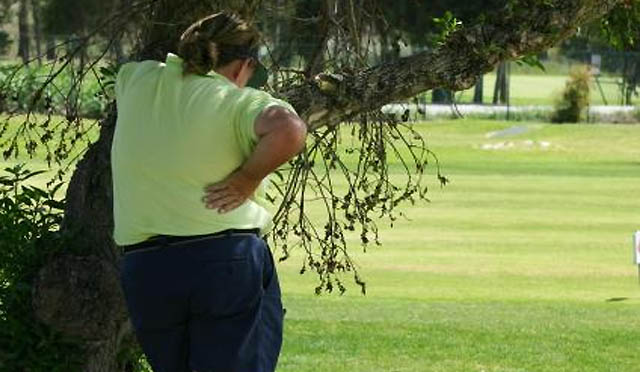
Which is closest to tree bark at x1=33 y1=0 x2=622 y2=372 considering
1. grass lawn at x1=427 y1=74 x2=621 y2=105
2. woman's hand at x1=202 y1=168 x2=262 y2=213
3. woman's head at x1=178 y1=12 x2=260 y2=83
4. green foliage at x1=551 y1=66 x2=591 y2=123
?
woman's head at x1=178 y1=12 x2=260 y2=83

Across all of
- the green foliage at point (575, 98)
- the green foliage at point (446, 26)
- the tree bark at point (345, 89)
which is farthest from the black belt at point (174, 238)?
the green foliage at point (575, 98)

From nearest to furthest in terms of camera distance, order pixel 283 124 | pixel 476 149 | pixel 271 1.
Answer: pixel 283 124
pixel 271 1
pixel 476 149

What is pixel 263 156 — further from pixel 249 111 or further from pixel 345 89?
pixel 345 89

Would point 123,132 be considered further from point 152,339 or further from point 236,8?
point 236,8

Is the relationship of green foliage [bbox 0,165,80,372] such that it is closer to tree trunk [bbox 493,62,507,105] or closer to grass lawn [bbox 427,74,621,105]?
grass lawn [bbox 427,74,621,105]

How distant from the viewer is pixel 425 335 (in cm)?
1048

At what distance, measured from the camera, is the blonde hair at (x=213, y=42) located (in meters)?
4.62

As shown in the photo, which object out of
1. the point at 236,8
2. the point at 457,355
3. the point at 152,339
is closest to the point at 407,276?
the point at 457,355

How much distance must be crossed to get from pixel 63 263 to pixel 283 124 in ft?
6.15

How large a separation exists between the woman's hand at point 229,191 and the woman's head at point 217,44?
346 millimetres

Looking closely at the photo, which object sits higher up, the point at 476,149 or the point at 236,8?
the point at 236,8

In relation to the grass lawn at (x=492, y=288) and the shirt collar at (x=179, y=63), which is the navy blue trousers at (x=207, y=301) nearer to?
the shirt collar at (x=179, y=63)

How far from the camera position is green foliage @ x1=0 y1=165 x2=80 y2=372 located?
6090 millimetres

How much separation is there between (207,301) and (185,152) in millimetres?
446
